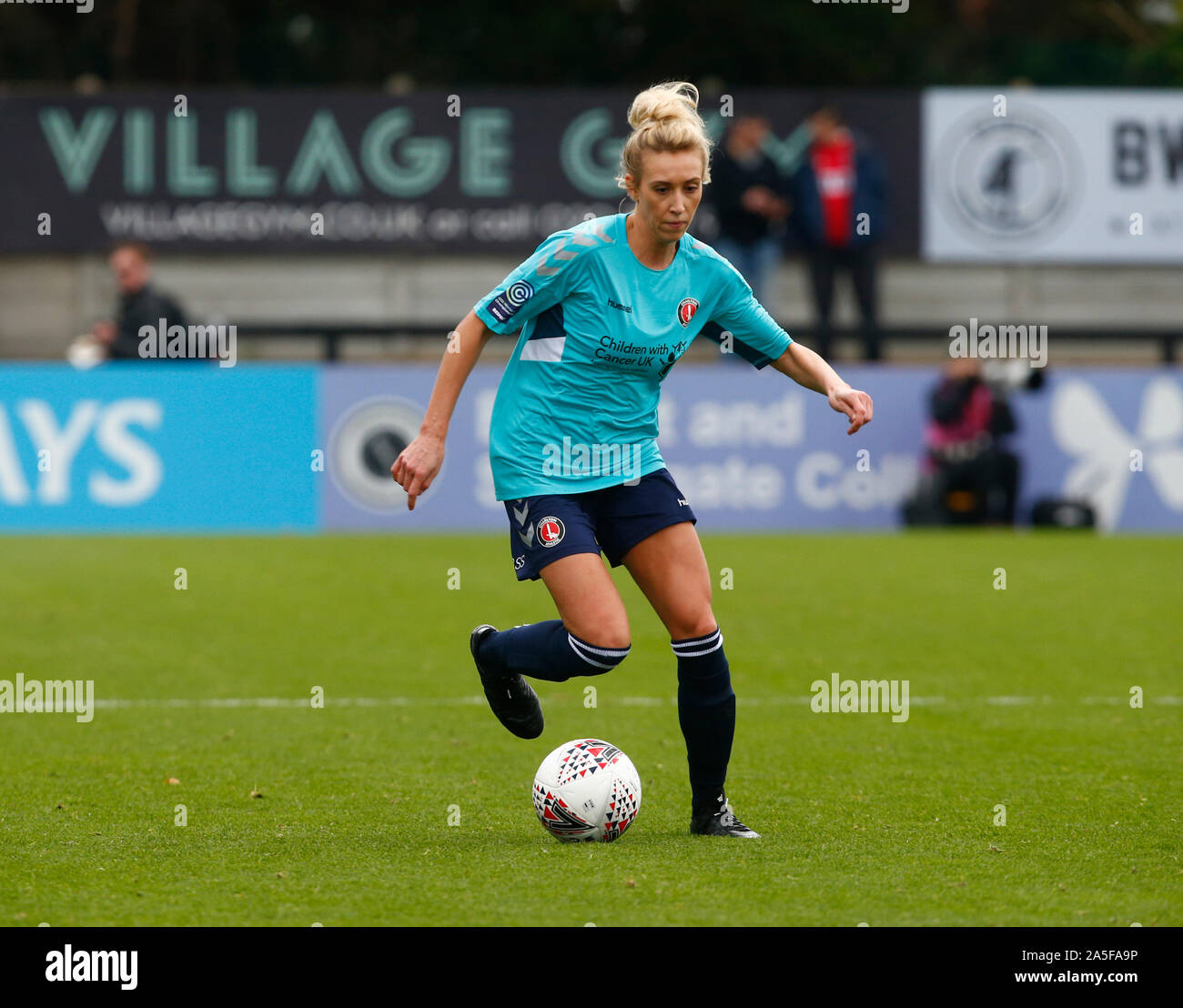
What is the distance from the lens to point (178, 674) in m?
9.04

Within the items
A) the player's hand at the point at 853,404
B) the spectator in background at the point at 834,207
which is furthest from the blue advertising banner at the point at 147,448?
the player's hand at the point at 853,404

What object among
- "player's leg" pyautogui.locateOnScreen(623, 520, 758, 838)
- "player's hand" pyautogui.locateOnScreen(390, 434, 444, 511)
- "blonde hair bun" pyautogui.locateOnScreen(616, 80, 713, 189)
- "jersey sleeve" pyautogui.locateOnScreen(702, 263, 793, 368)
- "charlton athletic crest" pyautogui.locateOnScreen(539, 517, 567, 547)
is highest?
"blonde hair bun" pyautogui.locateOnScreen(616, 80, 713, 189)

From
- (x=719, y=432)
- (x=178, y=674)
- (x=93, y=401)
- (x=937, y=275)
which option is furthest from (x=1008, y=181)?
(x=178, y=674)

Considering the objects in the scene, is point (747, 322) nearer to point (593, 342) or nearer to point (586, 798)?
point (593, 342)

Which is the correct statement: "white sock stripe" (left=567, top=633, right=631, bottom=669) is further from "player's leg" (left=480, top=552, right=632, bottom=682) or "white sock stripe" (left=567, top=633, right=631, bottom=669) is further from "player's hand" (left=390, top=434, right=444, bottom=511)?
"player's hand" (left=390, top=434, right=444, bottom=511)

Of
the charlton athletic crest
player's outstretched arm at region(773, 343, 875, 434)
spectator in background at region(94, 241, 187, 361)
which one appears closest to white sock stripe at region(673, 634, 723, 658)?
the charlton athletic crest

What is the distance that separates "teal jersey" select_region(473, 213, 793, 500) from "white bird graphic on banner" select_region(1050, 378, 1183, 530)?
10.9 metres

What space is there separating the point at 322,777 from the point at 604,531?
1639 millimetres

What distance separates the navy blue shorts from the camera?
5.51 m

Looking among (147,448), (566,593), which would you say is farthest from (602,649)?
(147,448)

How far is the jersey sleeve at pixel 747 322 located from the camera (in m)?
5.70

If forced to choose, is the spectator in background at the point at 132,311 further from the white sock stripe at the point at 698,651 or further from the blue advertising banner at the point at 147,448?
the white sock stripe at the point at 698,651

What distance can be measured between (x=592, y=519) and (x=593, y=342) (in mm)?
541

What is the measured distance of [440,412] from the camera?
212 inches
